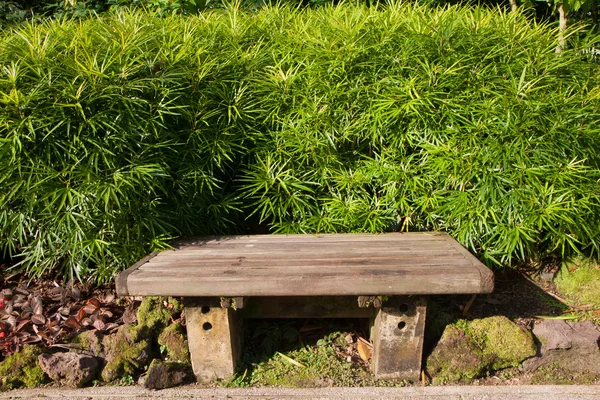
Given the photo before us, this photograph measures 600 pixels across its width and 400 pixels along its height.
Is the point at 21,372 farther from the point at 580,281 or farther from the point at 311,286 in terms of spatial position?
the point at 580,281

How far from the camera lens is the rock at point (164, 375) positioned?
2564 millimetres

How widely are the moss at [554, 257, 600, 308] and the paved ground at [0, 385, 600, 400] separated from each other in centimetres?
75

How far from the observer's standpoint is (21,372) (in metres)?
2.62

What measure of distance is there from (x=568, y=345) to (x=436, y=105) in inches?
58.2

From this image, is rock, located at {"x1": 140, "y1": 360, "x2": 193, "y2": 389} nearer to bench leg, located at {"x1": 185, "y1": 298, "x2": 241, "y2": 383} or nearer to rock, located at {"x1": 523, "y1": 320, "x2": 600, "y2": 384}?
bench leg, located at {"x1": 185, "y1": 298, "x2": 241, "y2": 383}

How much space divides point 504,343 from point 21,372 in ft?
8.05

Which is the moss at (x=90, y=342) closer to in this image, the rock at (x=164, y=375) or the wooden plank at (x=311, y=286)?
the rock at (x=164, y=375)

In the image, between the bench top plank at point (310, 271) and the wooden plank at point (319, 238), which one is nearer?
the bench top plank at point (310, 271)

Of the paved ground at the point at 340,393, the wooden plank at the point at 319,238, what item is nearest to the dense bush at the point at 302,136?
the wooden plank at the point at 319,238

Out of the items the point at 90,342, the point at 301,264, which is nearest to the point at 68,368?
the point at 90,342

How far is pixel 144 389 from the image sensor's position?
261 centimetres

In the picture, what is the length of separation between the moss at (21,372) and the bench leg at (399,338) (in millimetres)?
1710

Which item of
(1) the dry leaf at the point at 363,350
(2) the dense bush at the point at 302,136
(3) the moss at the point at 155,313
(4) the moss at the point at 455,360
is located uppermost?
(2) the dense bush at the point at 302,136

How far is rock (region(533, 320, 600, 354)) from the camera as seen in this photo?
271cm
